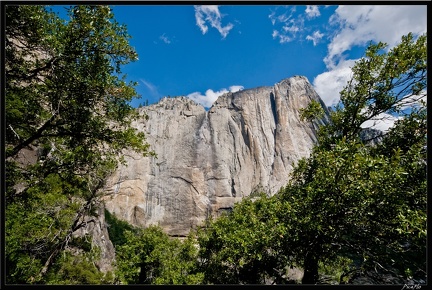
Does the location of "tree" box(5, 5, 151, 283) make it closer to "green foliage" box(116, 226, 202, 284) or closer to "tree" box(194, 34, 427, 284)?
"tree" box(194, 34, 427, 284)

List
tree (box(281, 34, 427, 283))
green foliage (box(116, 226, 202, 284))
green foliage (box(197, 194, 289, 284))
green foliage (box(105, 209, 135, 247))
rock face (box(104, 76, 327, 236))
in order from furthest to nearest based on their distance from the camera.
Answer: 1. rock face (box(104, 76, 327, 236))
2. green foliage (box(105, 209, 135, 247))
3. green foliage (box(116, 226, 202, 284))
4. green foliage (box(197, 194, 289, 284))
5. tree (box(281, 34, 427, 283))

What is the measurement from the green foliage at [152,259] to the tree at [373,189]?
9640mm

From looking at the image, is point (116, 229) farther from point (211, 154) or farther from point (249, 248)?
point (249, 248)

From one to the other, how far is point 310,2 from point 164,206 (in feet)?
207

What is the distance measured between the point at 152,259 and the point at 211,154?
178 feet

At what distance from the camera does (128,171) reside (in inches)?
2613

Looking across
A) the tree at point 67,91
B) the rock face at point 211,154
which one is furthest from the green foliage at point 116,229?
the tree at point 67,91

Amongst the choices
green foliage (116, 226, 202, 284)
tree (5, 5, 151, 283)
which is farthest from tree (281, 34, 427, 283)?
green foliage (116, 226, 202, 284)

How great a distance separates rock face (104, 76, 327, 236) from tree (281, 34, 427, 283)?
188 ft

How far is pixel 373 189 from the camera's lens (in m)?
5.39

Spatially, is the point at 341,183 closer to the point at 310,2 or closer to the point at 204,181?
the point at 310,2

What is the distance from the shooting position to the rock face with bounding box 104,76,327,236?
208 ft

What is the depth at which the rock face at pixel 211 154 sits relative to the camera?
63.3m

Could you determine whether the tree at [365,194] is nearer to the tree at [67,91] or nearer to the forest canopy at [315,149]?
the forest canopy at [315,149]
